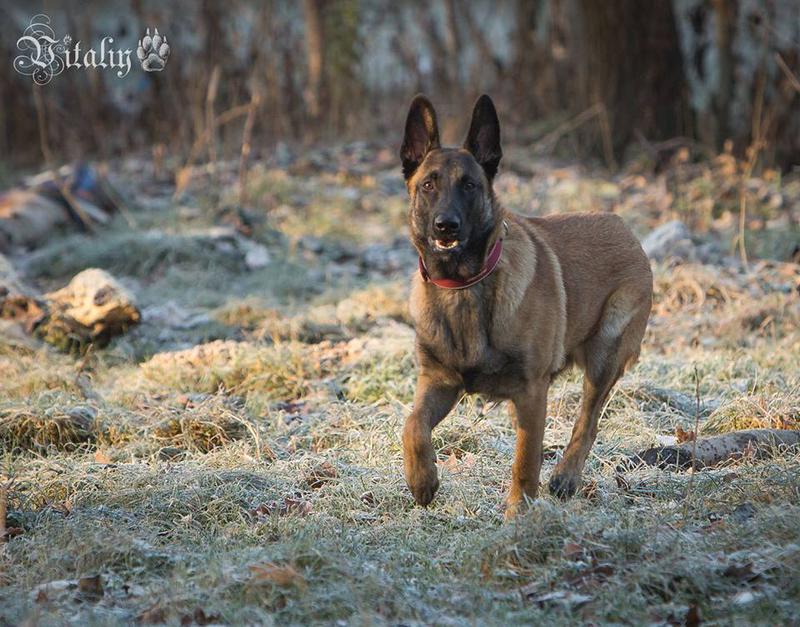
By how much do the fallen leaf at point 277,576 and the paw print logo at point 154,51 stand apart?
8.41 metres

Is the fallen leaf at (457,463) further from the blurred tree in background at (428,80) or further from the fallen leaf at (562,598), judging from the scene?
the blurred tree in background at (428,80)

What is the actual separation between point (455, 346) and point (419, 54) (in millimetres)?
12206

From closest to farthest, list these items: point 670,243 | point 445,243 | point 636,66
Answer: point 445,243 → point 670,243 → point 636,66

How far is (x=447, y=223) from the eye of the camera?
4.39m

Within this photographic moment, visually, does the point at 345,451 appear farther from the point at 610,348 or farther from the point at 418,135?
the point at 418,135

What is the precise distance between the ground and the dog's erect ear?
1.48 m

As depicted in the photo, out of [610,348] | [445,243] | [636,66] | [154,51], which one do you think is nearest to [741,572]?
[445,243]

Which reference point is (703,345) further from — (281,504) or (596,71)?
(596,71)

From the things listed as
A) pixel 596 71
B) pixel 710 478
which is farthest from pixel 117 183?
pixel 710 478

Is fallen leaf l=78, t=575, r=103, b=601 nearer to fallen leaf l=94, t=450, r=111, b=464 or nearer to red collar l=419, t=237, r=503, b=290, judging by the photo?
fallen leaf l=94, t=450, r=111, b=464

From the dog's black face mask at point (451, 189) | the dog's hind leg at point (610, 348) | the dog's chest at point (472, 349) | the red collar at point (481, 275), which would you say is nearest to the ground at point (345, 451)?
the dog's hind leg at point (610, 348)

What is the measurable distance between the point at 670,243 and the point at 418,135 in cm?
436

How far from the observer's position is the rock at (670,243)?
852 centimetres

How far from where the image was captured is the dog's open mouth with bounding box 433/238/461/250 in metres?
4.46
